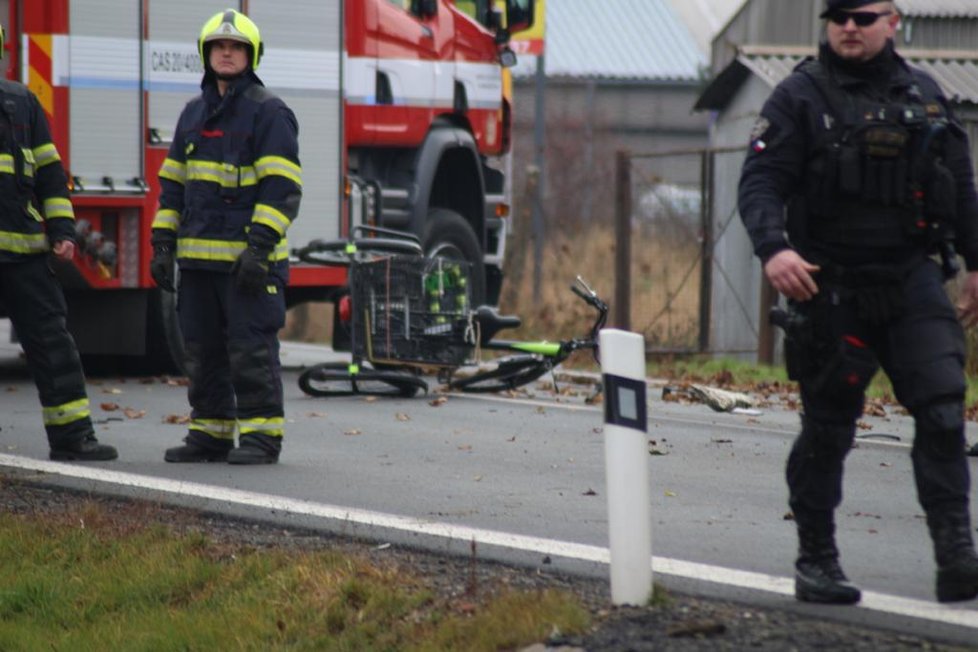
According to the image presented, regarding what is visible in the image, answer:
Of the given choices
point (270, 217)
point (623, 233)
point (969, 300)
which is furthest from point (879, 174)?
point (623, 233)

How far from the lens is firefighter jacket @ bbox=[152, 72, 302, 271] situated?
8.27 metres

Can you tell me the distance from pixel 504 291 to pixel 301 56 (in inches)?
388

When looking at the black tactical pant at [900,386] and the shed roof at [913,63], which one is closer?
the black tactical pant at [900,386]

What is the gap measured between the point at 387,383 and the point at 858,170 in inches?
269

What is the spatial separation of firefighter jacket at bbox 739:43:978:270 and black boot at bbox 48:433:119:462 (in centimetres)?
407

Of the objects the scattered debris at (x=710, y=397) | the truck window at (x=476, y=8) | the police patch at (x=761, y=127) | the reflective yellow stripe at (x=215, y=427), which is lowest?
the scattered debris at (x=710, y=397)

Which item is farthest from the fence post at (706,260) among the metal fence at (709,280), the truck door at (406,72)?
the truck door at (406,72)

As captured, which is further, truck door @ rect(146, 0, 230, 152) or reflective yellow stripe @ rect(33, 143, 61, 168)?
truck door @ rect(146, 0, 230, 152)

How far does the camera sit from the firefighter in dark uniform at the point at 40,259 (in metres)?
8.34

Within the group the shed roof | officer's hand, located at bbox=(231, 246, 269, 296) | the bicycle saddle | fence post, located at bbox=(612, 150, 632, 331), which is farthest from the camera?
the shed roof

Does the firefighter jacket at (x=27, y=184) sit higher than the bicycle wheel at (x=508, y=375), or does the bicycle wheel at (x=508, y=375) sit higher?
the firefighter jacket at (x=27, y=184)

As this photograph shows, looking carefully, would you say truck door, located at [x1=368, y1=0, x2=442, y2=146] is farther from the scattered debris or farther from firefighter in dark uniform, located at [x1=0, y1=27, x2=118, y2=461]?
firefighter in dark uniform, located at [x1=0, y1=27, x2=118, y2=461]

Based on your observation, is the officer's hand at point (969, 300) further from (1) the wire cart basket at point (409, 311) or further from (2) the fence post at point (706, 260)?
(2) the fence post at point (706, 260)

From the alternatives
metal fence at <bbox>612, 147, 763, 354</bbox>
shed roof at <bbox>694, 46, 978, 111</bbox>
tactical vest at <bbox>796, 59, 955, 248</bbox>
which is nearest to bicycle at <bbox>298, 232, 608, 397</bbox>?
metal fence at <bbox>612, 147, 763, 354</bbox>
